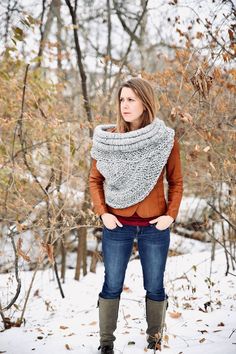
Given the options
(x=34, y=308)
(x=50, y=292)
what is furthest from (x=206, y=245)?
(x=34, y=308)

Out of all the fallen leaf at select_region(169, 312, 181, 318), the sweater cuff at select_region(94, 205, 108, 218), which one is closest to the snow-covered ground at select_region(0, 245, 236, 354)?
Answer: the fallen leaf at select_region(169, 312, 181, 318)

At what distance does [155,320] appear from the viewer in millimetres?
2215

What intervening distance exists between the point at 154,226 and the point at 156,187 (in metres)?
0.23

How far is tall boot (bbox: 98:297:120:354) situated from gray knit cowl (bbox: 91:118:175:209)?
2.07 feet

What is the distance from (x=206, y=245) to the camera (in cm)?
713

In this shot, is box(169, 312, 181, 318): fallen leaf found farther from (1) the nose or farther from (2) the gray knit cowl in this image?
(1) the nose

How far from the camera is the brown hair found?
6.69ft

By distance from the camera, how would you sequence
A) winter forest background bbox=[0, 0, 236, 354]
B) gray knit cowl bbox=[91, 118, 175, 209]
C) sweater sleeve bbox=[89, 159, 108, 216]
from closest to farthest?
gray knit cowl bbox=[91, 118, 175, 209] → sweater sleeve bbox=[89, 159, 108, 216] → winter forest background bbox=[0, 0, 236, 354]

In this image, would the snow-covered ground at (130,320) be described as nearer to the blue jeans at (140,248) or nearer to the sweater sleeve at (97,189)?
the blue jeans at (140,248)

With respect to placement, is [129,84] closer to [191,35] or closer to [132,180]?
[132,180]

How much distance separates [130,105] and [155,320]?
54.0 inches

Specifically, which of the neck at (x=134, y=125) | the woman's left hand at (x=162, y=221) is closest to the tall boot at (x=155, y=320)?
the woman's left hand at (x=162, y=221)

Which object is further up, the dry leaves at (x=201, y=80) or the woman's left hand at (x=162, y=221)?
the dry leaves at (x=201, y=80)

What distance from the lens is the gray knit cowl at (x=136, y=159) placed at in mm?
1988
